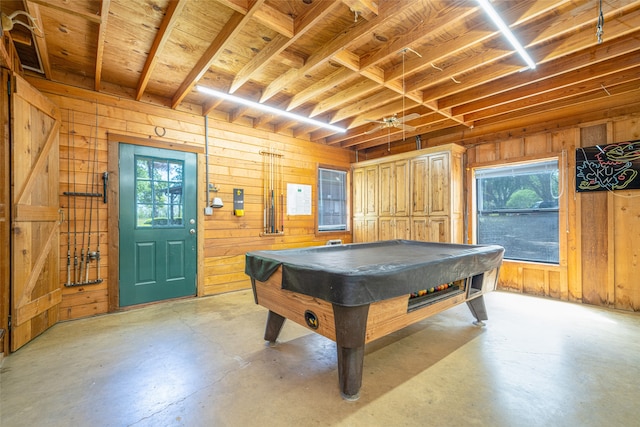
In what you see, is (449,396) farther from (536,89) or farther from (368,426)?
(536,89)

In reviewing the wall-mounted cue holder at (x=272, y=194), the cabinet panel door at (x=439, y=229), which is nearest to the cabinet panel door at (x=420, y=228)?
the cabinet panel door at (x=439, y=229)

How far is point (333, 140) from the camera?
17.7 ft

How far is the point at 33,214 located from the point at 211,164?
197 centimetres

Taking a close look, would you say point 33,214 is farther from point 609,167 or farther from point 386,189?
point 609,167

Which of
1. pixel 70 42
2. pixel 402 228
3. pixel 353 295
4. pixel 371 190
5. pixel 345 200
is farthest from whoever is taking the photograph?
pixel 345 200

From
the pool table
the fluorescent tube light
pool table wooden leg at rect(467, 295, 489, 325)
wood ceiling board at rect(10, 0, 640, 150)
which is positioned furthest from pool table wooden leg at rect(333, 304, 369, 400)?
the fluorescent tube light

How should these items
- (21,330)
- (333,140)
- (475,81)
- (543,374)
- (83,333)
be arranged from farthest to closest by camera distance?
(333,140), (475,81), (83,333), (21,330), (543,374)

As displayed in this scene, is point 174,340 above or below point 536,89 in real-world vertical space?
below

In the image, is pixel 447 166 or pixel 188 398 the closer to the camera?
pixel 188 398

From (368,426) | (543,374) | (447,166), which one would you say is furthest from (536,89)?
(368,426)

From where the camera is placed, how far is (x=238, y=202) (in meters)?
4.25

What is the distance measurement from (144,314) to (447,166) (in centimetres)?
461

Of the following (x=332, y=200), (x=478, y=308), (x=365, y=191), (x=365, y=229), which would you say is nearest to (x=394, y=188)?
(x=365, y=191)

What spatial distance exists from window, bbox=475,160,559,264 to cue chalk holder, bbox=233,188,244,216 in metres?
3.85
